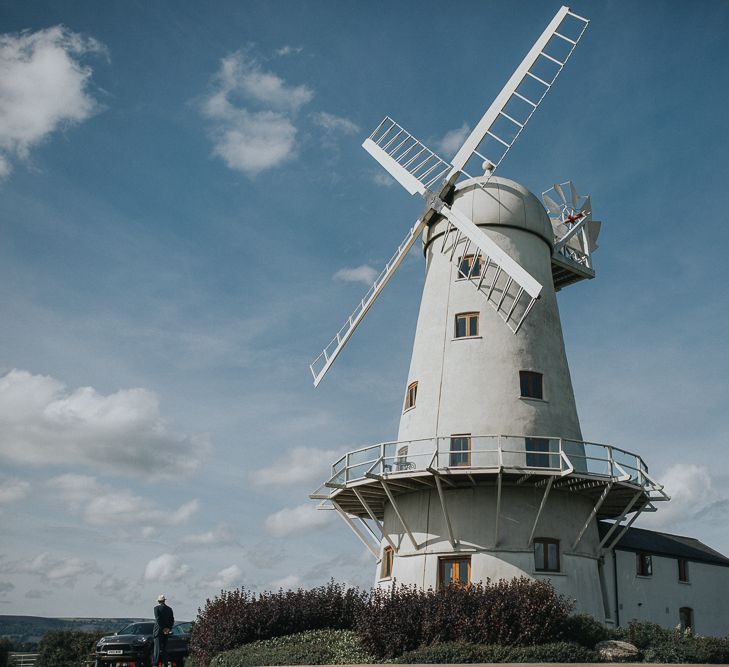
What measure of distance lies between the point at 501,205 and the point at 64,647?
2442 cm

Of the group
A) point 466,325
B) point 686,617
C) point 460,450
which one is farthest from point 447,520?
point 686,617

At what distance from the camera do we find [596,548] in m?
25.4

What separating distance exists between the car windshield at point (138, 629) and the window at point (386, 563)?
7.44m

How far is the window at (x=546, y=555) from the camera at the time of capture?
23406mm

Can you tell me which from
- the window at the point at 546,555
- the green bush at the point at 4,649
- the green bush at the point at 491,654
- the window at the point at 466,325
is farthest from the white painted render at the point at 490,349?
the green bush at the point at 4,649

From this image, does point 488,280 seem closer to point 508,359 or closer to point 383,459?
point 508,359

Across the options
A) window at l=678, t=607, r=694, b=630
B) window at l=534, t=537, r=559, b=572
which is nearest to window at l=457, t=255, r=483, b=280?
window at l=534, t=537, r=559, b=572

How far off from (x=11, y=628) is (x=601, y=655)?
168 metres

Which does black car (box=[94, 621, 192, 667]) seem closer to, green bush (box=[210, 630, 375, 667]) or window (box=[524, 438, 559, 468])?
green bush (box=[210, 630, 375, 667])

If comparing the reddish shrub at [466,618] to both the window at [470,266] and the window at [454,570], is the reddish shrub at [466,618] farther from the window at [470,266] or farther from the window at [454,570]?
the window at [470,266]

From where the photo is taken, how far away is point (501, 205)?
28.0 metres

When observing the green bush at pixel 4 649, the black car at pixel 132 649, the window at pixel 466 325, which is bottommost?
the green bush at pixel 4 649

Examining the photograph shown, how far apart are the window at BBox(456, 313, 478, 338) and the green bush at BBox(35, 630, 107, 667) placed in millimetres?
18822

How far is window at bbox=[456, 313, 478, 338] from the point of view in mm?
26375
